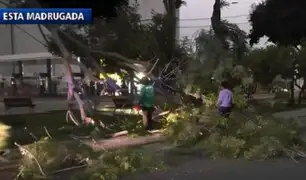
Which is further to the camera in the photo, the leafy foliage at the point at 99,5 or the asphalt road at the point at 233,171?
the leafy foliage at the point at 99,5

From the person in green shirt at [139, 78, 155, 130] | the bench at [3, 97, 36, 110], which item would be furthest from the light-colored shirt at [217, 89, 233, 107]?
the bench at [3, 97, 36, 110]

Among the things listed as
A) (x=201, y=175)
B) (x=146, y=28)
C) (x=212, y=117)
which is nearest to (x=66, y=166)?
(x=201, y=175)

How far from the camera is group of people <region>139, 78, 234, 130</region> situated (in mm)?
14109

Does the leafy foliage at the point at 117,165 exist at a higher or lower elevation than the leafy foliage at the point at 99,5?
lower

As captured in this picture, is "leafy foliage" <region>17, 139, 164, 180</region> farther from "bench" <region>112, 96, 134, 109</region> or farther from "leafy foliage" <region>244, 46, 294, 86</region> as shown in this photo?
"leafy foliage" <region>244, 46, 294, 86</region>

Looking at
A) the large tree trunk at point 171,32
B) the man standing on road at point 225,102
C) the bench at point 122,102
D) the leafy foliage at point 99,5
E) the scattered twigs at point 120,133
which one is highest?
the leafy foliage at point 99,5

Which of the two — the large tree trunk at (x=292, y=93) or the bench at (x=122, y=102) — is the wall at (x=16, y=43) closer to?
the large tree trunk at (x=292, y=93)

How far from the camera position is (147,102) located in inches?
585

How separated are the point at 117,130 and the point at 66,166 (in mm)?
5845

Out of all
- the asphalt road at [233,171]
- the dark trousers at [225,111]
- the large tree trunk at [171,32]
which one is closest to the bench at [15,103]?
the large tree trunk at [171,32]

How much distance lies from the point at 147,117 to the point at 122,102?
541 centimetres

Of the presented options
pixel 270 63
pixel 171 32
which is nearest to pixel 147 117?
pixel 171 32

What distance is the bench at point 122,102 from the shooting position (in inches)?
776

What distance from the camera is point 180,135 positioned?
12.1 m
